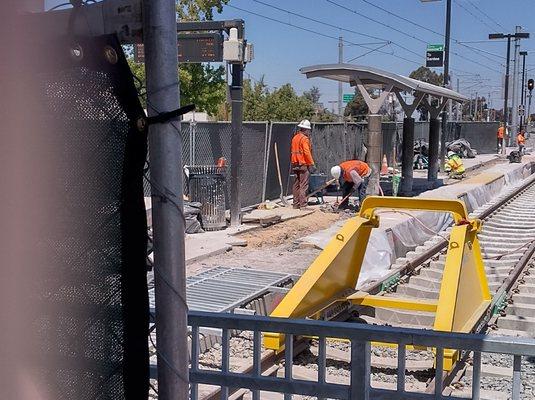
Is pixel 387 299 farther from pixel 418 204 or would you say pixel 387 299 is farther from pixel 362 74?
pixel 362 74

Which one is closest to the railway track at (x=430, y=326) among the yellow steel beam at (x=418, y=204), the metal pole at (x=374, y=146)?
the yellow steel beam at (x=418, y=204)

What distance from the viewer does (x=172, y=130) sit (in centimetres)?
208

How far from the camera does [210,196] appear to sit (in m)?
14.1

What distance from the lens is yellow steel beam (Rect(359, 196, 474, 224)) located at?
21.5 ft

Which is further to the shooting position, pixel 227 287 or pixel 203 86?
pixel 203 86

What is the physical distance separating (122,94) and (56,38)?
9.9 inches

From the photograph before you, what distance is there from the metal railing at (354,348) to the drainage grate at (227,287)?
12.4 ft

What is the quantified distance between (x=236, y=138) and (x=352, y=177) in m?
3.73

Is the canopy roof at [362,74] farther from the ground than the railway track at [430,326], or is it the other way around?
the canopy roof at [362,74]

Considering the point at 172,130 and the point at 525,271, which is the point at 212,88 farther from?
the point at 172,130

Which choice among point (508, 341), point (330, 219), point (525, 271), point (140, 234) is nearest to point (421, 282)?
point (525, 271)

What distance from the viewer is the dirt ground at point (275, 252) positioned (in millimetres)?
11102

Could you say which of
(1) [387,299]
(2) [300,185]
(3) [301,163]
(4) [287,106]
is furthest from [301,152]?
(4) [287,106]

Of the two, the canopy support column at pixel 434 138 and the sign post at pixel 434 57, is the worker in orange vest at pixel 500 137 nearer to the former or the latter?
the sign post at pixel 434 57
